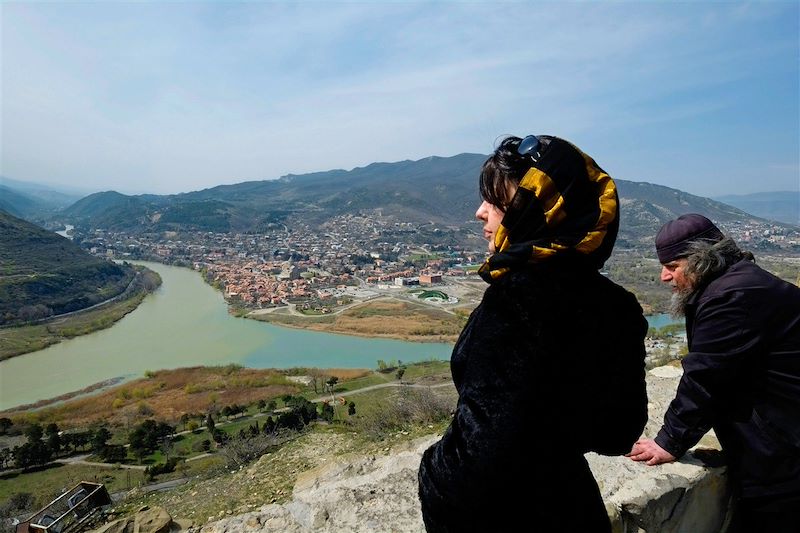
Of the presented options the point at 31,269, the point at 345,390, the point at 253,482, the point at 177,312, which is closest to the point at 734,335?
the point at 253,482

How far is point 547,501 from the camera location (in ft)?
2.43

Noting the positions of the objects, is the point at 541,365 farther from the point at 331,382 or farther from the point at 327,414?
the point at 331,382

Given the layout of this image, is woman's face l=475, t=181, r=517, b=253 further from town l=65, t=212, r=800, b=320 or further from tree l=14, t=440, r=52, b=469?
town l=65, t=212, r=800, b=320

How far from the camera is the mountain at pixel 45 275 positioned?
34569mm

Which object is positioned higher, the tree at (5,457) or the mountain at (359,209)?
the mountain at (359,209)

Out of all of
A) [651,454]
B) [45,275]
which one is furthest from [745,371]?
[45,275]

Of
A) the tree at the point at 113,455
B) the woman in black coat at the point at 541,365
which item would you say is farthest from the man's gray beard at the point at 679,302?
the tree at the point at 113,455

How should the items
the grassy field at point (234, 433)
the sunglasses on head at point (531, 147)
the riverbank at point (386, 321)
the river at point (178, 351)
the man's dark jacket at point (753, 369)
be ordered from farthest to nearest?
the riverbank at point (386, 321), the river at point (178, 351), the grassy field at point (234, 433), the man's dark jacket at point (753, 369), the sunglasses on head at point (531, 147)

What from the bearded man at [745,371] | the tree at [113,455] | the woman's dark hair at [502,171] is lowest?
the tree at [113,455]

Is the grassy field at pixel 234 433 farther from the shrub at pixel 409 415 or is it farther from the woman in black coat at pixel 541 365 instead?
the woman in black coat at pixel 541 365

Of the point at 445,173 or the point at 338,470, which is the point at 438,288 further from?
the point at 445,173

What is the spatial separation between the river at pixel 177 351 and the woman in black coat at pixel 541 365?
23.1 m

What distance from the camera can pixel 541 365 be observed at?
668mm

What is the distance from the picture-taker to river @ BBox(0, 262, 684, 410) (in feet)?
74.8
